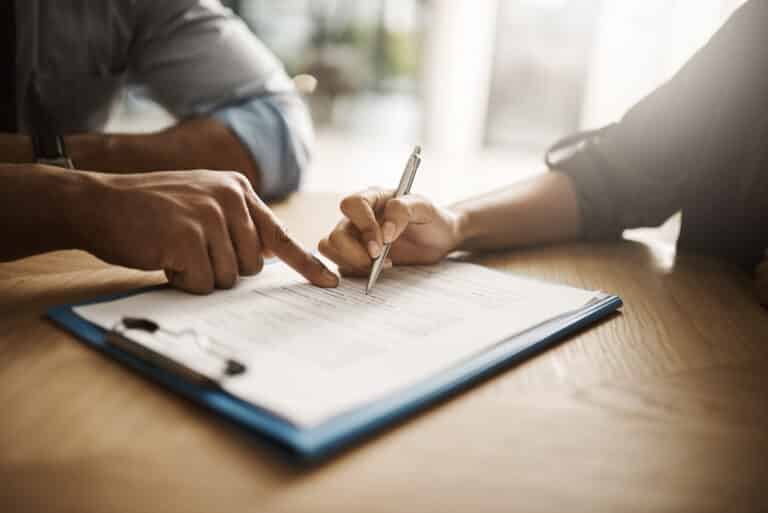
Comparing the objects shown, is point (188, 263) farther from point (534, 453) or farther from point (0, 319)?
point (534, 453)

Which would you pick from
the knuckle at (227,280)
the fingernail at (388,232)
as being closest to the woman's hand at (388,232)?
the fingernail at (388,232)

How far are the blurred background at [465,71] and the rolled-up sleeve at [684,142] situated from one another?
0.38m

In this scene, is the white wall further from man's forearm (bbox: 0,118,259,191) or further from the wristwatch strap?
the wristwatch strap

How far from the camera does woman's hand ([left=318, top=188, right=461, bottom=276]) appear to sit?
1.99ft

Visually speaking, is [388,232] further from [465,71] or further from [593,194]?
[465,71]

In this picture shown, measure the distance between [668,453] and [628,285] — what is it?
35 centimetres

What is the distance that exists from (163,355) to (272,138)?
2.45 ft

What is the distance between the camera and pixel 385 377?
36cm

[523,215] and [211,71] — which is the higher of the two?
[211,71]

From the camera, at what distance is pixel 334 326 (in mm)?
450

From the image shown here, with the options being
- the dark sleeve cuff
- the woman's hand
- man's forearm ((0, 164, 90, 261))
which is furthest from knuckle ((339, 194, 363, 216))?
the dark sleeve cuff

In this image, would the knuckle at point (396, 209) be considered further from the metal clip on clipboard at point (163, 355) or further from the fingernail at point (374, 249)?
the metal clip on clipboard at point (163, 355)

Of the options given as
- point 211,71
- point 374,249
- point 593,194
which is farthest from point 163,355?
point 211,71

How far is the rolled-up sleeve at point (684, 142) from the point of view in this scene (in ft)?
2.64
